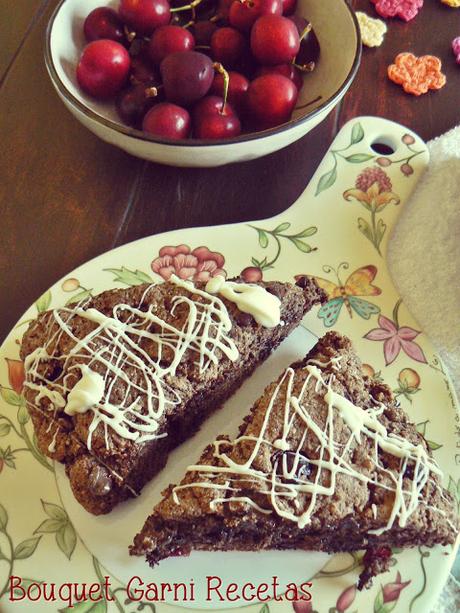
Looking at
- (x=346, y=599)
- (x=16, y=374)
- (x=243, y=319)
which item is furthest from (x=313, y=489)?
(x=16, y=374)

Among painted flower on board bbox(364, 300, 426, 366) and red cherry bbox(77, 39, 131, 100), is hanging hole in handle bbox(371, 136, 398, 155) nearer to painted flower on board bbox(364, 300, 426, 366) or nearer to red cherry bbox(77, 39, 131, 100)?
painted flower on board bbox(364, 300, 426, 366)

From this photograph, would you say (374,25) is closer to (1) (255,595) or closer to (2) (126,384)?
(2) (126,384)

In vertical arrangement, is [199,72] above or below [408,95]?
above

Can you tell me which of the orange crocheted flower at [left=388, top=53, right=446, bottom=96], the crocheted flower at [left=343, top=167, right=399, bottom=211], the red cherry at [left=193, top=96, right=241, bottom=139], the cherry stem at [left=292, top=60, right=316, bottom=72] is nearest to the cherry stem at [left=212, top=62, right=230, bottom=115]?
the red cherry at [left=193, top=96, right=241, bottom=139]

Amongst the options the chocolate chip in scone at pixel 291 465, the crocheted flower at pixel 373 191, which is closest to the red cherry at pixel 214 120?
the crocheted flower at pixel 373 191

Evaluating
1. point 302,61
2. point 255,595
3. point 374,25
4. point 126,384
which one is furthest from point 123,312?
point 374,25

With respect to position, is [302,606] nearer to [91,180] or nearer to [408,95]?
[91,180]

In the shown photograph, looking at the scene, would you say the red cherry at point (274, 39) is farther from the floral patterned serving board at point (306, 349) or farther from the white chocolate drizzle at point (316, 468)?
the white chocolate drizzle at point (316, 468)
